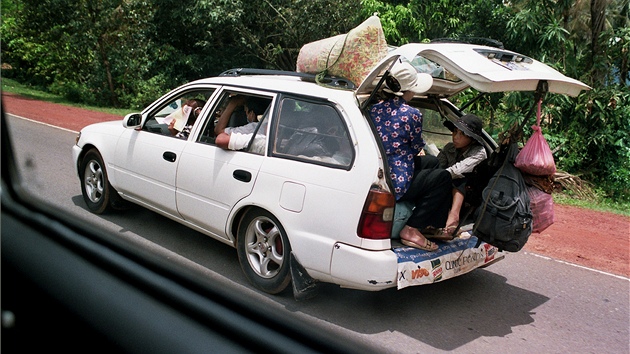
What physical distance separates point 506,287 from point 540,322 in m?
0.75

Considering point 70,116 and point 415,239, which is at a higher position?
point 415,239

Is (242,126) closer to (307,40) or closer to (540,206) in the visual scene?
(540,206)

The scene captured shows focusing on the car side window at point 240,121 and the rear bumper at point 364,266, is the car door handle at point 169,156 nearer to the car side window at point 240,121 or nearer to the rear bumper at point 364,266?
the car side window at point 240,121

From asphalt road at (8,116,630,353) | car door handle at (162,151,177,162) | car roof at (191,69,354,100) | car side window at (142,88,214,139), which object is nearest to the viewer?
asphalt road at (8,116,630,353)

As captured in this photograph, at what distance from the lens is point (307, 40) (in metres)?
15.6

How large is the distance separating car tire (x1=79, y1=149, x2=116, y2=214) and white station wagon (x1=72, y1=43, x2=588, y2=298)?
425mm

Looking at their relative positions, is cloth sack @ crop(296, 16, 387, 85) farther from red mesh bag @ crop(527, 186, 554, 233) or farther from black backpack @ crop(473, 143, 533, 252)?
red mesh bag @ crop(527, 186, 554, 233)

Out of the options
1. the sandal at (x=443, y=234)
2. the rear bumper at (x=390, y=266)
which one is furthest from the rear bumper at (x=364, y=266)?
the sandal at (x=443, y=234)

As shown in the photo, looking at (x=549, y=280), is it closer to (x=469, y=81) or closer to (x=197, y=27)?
(x=469, y=81)

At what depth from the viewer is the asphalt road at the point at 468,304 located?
13.5ft

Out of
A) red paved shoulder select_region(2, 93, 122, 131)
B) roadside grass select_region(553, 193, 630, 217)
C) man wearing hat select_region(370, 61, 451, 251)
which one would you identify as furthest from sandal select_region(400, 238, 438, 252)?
red paved shoulder select_region(2, 93, 122, 131)

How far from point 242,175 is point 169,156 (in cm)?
101

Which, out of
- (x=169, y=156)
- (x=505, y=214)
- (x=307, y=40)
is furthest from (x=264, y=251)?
(x=307, y=40)

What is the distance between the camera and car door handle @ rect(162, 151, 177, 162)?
528cm
